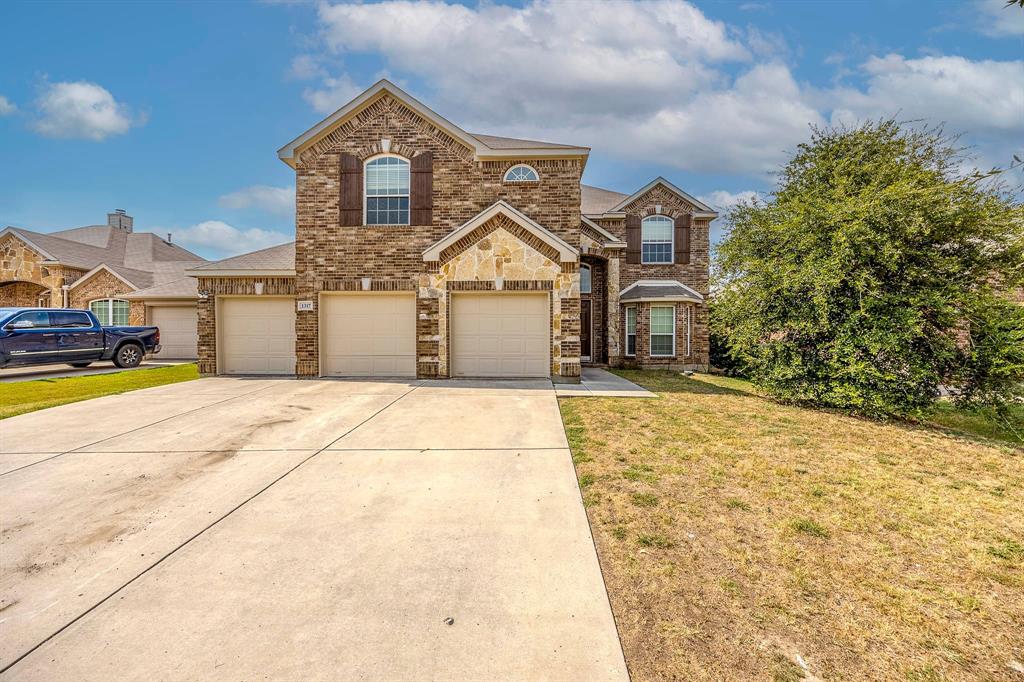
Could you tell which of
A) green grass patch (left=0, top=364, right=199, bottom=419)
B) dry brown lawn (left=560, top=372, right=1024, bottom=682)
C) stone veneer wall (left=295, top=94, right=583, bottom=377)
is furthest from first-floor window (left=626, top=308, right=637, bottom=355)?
green grass patch (left=0, top=364, right=199, bottom=419)

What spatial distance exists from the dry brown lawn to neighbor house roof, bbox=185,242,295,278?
1034cm

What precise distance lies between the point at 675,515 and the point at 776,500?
1.20 m

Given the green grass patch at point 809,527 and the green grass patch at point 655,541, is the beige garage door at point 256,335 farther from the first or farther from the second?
the green grass patch at point 809,527

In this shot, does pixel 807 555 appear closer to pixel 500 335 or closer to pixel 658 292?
pixel 500 335

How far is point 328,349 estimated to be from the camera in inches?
500

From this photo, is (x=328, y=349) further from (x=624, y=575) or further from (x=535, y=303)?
(x=624, y=575)

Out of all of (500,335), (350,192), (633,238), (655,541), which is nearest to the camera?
(655,541)

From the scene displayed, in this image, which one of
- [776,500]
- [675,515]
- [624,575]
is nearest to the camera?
[624,575]

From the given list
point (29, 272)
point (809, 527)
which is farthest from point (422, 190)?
point (29, 272)

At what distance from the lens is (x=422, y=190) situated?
12406 mm

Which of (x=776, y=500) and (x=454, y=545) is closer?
(x=454, y=545)

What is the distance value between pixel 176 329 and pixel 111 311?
4393 mm

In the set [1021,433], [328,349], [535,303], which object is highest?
[535,303]

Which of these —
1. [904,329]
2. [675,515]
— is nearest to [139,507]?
[675,515]
